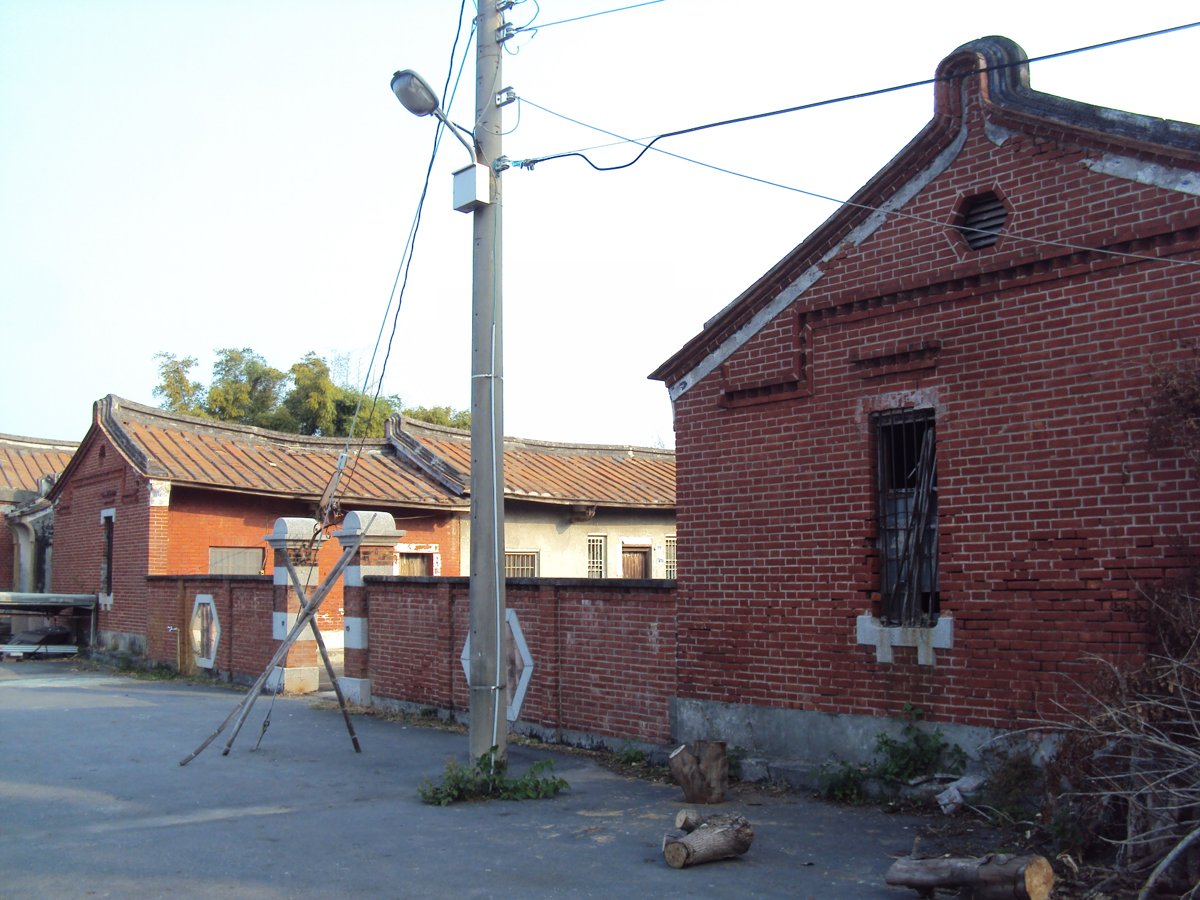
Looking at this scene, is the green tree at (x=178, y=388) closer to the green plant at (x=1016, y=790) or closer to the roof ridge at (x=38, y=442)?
the roof ridge at (x=38, y=442)

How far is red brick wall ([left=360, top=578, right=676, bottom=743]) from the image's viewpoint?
11266 millimetres

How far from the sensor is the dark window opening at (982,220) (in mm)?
8867

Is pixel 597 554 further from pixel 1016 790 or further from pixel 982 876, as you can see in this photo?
pixel 982 876

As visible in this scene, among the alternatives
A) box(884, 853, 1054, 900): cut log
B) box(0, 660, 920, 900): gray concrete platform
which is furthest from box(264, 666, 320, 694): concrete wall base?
box(884, 853, 1054, 900): cut log

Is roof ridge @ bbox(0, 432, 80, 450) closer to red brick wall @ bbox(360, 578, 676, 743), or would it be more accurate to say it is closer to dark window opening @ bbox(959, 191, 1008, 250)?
red brick wall @ bbox(360, 578, 676, 743)

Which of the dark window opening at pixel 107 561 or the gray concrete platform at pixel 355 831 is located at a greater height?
the dark window opening at pixel 107 561

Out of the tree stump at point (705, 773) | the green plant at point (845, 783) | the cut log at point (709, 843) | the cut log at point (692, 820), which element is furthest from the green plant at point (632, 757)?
the cut log at point (709, 843)

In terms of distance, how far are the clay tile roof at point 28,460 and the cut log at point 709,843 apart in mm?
29601

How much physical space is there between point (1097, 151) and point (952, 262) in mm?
1388

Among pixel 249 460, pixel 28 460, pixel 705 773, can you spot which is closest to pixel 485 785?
pixel 705 773

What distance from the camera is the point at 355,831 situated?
8.29 metres

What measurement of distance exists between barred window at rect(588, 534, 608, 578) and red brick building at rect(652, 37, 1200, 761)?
49.8 feet

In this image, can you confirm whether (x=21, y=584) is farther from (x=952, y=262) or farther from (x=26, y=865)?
(x=952, y=262)

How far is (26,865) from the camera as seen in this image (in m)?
7.29
